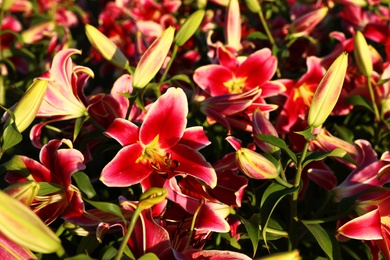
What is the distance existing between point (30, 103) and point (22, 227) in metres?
0.30

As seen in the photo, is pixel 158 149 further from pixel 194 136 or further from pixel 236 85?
pixel 236 85

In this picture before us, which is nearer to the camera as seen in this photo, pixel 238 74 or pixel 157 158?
pixel 157 158

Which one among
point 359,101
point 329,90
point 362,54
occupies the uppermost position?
point 329,90

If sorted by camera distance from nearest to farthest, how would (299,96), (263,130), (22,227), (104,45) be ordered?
(22,227), (263,130), (104,45), (299,96)

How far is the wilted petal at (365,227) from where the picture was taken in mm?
830

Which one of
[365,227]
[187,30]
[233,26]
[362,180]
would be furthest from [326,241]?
[233,26]

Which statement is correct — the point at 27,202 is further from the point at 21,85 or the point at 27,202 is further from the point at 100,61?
the point at 100,61

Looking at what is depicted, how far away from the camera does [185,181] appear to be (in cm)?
93

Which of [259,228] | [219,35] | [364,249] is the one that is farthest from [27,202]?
[219,35]

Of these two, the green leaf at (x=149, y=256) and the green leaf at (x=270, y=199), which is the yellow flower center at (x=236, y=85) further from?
the green leaf at (x=149, y=256)

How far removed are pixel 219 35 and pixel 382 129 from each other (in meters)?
0.60

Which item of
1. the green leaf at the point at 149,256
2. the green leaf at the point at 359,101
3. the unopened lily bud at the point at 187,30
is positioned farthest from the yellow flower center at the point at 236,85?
the green leaf at the point at 149,256

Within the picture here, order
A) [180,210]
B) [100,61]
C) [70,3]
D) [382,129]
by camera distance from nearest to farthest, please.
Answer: [180,210], [382,129], [100,61], [70,3]

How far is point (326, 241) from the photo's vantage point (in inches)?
34.0
